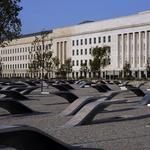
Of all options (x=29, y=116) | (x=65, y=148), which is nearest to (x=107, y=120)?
(x=29, y=116)

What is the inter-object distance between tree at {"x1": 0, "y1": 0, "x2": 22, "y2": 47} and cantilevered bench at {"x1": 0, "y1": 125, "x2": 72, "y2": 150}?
16191 mm

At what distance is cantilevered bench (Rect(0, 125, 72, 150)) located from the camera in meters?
7.87

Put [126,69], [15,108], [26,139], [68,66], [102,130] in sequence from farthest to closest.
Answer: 1. [68,66]
2. [126,69]
3. [15,108]
4. [102,130]
5. [26,139]

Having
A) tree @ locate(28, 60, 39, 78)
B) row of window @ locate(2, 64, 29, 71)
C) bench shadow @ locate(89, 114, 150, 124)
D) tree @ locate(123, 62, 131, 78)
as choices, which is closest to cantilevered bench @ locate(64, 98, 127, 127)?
bench shadow @ locate(89, 114, 150, 124)

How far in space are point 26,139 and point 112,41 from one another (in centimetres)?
12229

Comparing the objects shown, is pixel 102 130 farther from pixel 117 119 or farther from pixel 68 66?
pixel 68 66

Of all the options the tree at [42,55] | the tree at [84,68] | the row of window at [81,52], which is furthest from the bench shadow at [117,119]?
the row of window at [81,52]

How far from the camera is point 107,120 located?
56.1 ft

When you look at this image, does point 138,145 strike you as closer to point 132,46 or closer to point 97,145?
point 97,145

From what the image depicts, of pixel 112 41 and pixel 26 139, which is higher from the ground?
pixel 112 41

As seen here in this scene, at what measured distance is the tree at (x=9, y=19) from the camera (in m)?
24.6

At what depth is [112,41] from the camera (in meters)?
130

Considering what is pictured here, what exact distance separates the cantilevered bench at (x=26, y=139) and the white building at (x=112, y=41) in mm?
109345

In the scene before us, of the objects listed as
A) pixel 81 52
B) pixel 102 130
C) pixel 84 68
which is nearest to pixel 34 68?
pixel 84 68
